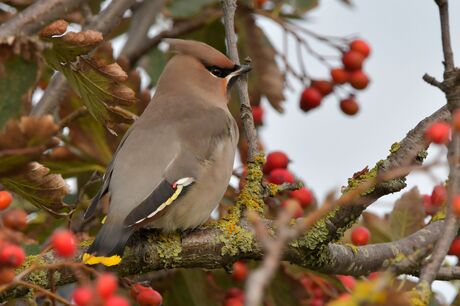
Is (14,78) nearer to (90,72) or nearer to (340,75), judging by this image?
(90,72)

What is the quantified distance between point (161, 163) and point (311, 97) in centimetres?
103

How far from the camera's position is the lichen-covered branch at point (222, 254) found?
2.85 metres

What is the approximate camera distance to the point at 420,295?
1.88m

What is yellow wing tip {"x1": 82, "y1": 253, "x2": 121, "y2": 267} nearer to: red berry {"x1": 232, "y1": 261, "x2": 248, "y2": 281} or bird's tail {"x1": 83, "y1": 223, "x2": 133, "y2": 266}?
bird's tail {"x1": 83, "y1": 223, "x2": 133, "y2": 266}

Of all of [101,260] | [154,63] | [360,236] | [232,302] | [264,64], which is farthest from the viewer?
[154,63]

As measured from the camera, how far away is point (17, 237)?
1970mm

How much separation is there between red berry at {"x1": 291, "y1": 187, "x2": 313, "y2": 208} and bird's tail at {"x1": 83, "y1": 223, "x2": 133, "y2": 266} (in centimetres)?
96

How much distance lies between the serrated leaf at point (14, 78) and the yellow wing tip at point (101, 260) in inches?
18.2

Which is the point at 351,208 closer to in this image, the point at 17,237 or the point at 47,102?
the point at 17,237

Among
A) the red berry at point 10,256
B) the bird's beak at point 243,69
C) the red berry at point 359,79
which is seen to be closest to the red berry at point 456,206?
the red berry at point 10,256

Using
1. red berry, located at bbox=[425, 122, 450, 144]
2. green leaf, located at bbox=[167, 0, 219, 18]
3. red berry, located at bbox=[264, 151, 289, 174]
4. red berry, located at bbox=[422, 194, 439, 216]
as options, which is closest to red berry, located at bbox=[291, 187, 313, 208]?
red berry, located at bbox=[264, 151, 289, 174]

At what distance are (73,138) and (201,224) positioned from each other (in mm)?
855

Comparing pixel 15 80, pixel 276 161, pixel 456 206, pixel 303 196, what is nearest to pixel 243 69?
pixel 276 161

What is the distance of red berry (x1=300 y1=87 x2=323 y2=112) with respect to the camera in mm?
4238
